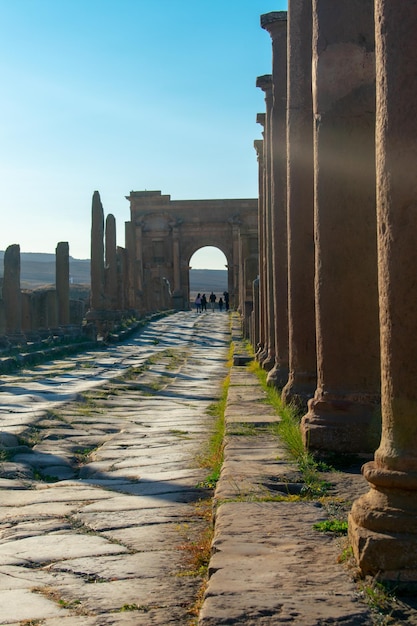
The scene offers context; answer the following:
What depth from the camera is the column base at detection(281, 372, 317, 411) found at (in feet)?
25.2

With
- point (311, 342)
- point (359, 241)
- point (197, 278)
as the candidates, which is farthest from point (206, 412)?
point (197, 278)

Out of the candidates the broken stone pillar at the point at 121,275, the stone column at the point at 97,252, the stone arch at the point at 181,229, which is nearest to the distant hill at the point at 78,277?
the stone arch at the point at 181,229

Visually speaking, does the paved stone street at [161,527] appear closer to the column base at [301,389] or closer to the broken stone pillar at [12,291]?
the column base at [301,389]

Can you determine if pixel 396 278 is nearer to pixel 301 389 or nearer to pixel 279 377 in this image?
pixel 301 389

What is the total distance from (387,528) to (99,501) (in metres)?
2.43

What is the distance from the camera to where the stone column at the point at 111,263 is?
29.9 meters

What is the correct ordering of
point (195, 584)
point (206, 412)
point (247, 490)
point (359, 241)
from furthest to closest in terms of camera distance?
point (206, 412), point (359, 241), point (247, 490), point (195, 584)

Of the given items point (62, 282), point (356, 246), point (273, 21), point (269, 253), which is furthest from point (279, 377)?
point (62, 282)

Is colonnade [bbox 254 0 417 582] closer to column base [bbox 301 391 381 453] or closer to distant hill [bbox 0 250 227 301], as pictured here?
column base [bbox 301 391 381 453]

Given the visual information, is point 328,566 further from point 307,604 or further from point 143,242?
point 143,242

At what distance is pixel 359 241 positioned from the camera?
578cm

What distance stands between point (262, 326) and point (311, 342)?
23.8 ft

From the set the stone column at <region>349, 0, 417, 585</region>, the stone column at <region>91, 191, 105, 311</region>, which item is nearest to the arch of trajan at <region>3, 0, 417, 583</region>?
the stone column at <region>349, 0, 417, 585</region>

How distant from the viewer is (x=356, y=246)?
578 cm
